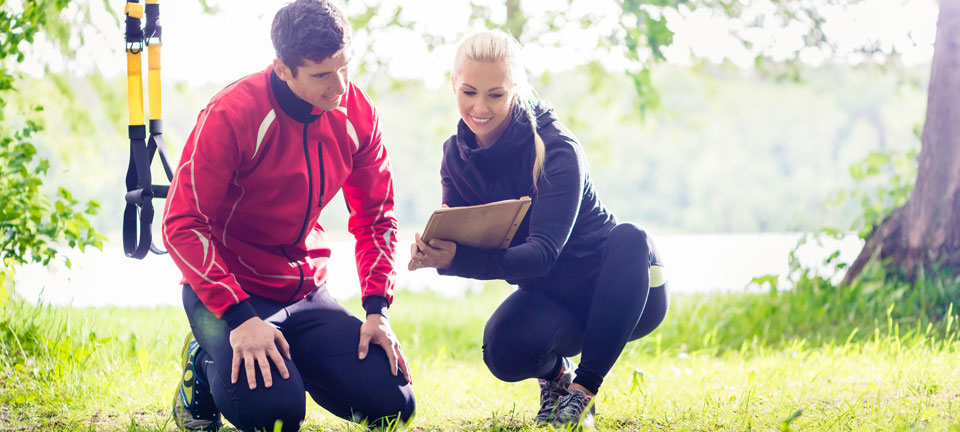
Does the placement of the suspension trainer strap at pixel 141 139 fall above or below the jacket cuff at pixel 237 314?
above

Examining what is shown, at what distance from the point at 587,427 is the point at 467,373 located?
158 cm

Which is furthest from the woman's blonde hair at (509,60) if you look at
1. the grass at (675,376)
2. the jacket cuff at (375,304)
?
the grass at (675,376)

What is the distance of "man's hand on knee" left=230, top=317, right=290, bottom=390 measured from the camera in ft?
7.48

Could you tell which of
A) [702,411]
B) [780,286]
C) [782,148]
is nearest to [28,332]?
[702,411]

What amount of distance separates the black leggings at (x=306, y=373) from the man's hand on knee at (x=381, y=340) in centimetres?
2

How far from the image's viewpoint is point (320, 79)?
7.85ft

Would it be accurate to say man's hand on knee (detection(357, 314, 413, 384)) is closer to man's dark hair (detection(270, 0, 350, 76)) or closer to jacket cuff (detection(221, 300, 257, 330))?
jacket cuff (detection(221, 300, 257, 330))

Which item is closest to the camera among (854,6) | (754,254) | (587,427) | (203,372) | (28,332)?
(587,427)

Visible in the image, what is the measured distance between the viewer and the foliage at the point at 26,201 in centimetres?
339

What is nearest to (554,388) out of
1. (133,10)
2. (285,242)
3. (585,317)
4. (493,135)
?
(585,317)

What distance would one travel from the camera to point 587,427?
246 cm

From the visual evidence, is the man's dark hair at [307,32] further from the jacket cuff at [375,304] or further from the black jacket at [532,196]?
the jacket cuff at [375,304]

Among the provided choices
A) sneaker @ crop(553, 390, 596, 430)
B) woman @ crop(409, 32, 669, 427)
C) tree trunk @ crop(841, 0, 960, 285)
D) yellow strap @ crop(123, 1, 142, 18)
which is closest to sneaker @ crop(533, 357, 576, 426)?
woman @ crop(409, 32, 669, 427)

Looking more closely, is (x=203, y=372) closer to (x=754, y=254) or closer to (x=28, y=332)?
(x=28, y=332)
